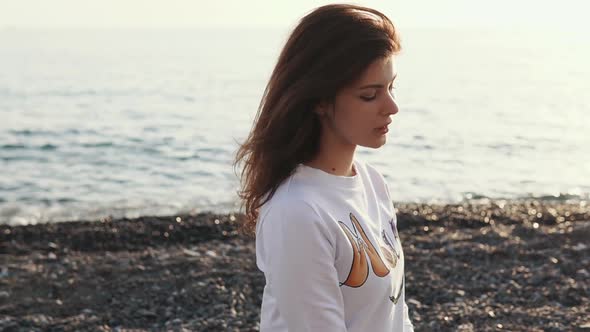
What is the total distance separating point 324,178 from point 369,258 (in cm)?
30

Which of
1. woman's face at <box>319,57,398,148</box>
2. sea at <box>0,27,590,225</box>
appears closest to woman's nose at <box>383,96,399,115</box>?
woman's face at <box>319,57,398,148</box>

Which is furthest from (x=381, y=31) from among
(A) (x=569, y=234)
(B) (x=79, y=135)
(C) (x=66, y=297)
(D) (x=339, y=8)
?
(B) (x=79, y=135)

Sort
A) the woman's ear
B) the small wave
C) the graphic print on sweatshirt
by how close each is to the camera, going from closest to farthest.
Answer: the graphic print on sweatshirt < the woman's ear < the small wave

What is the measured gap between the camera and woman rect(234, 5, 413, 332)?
2.49 meters

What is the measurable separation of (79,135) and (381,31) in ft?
59.3

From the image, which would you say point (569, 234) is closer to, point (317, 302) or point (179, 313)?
point (179, 313)

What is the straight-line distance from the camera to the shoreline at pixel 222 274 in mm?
6656

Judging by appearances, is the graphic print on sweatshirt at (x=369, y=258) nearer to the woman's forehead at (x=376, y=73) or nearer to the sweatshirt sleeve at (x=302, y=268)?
the sweatshirt sleeve at (x=302, y=268)

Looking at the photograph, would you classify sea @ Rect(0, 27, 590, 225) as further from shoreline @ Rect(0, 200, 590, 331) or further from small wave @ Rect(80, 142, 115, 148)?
shoreline @ Rect(0, 200, 590, 331)

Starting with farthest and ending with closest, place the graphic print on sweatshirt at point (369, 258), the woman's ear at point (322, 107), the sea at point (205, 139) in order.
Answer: the sea at point (205, 139)
the woman's ear at point (322, 107)
the graphic print on sweatshirt at point (369, 258)

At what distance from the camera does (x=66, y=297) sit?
284 inches

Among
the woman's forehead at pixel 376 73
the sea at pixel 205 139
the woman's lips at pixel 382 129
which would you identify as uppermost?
the woman's forehead at pixel 376 73

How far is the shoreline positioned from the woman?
12.7 feet

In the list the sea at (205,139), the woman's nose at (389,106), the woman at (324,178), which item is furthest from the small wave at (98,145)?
the woman's nose at (389,106)
